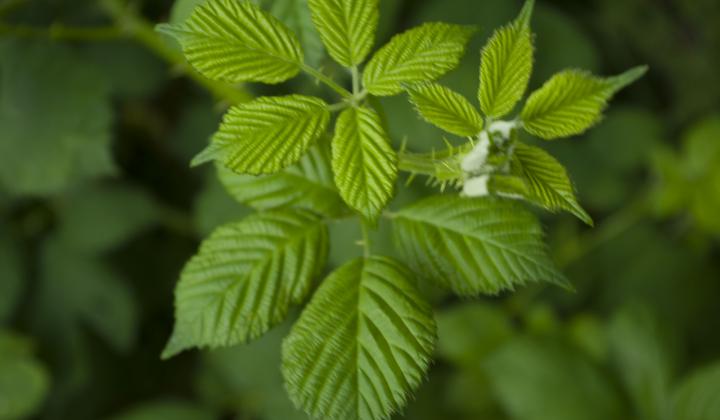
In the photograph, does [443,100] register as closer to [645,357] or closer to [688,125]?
[645,357]

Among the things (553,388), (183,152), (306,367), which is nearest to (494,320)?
(553,388)

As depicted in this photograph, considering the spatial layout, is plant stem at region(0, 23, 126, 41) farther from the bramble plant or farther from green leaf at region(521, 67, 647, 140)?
green leaf at region(521, 67, 647, 140)

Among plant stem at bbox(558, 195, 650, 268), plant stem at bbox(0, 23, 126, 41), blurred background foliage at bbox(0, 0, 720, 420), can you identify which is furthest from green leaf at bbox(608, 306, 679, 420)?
plant stem at bbox(0, 23, 126, 41)

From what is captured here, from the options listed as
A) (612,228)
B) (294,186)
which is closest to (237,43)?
(294,186)

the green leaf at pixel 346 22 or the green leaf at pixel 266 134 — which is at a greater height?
the green leaf at pixel 346 22

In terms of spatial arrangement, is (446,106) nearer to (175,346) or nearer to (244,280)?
(244,280)

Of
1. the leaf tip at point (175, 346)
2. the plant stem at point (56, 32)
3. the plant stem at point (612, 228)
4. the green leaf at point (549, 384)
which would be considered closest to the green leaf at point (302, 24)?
the leaf tip at point (175, 346)

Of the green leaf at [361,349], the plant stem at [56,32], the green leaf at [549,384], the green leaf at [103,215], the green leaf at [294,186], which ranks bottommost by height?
the green leaf at [549,384]

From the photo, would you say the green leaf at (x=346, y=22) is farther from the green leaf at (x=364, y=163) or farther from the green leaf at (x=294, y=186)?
the green leaf at (x=294, y=186)
